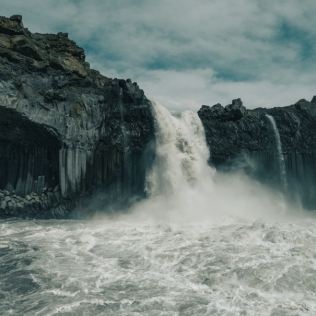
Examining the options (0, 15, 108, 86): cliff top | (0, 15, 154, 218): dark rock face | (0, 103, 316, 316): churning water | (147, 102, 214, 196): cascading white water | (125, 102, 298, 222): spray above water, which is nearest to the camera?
(0, 103, 316, 316): churning water

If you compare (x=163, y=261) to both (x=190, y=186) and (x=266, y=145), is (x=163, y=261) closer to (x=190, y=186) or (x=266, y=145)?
(x=190, y=186)

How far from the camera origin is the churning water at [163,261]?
14.2 meters

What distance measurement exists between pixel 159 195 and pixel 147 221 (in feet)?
14.6

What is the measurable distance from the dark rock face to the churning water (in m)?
2.59

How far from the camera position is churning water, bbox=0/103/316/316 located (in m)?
14.2

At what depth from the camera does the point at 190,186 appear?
36625 millimetres

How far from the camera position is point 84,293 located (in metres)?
15.2

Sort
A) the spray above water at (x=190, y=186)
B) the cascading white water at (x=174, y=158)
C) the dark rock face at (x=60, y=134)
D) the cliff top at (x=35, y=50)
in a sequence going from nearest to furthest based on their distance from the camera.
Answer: the dark rock face at (x=60, y=134) < the spray above water at (x=190, y=186) < the cliff top at (x=35, y=50) < the cascading white water at (x=174, y=158)

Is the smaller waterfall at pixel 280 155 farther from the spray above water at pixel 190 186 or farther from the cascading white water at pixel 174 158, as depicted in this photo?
the cascading white water at pixel 174 158

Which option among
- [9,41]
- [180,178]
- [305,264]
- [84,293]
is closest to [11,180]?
[9,41]

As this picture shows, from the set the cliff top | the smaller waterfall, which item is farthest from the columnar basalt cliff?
the cliff top

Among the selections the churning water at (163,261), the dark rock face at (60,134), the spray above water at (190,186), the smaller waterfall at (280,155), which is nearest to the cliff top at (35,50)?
the dark rock face at (60,134)

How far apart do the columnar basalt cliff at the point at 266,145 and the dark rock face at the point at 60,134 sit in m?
9.81

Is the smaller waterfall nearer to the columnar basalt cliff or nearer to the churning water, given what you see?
the columnar basalt cliff
